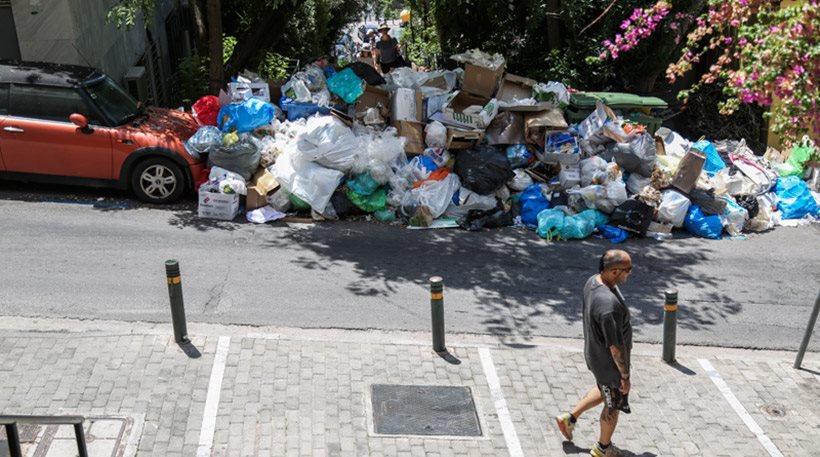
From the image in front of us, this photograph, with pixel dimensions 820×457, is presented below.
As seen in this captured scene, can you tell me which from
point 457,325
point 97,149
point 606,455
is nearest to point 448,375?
point 457,325

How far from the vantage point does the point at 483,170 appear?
1188cm

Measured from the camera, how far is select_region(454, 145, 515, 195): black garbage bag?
11.9 metres

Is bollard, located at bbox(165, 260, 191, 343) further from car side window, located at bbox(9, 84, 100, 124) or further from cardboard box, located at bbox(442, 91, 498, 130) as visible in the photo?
cardboard box, located at bbox(442, 91, 498, 130)

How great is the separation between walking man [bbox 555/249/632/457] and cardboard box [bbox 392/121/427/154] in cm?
622

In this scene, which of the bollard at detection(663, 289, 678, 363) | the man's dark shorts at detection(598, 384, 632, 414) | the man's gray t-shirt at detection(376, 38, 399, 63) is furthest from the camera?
the man's gray t-shirt at detection(376, 38, 399, 63)

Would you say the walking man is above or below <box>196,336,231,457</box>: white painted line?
above

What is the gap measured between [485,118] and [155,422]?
23.6 ft

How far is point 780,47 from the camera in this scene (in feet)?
23.9

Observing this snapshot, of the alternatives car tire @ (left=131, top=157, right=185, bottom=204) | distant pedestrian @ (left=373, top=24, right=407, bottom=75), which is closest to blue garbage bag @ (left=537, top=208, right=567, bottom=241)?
car tire @ (left=131, top=157, right=185, bottom=204)

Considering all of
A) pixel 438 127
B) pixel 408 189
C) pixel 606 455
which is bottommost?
pixel 606 455

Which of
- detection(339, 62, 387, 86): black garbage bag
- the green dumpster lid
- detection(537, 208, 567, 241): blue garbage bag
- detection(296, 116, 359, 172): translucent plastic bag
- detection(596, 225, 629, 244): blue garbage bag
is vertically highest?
detection(339, 62, 387, 86): black garbage bag

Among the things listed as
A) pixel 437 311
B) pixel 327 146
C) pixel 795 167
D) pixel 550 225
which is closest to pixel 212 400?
pixel 437 311

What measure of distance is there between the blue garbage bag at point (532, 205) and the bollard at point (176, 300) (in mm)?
5573

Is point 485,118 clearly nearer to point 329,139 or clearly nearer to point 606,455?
point 329,139
